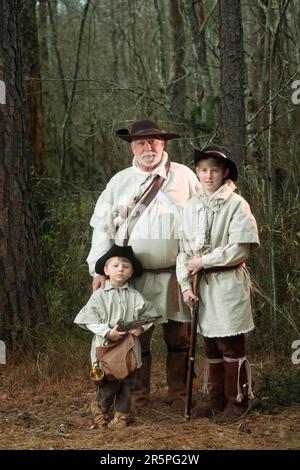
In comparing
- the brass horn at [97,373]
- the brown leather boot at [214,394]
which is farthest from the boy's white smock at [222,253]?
the brass horn at [97,373]

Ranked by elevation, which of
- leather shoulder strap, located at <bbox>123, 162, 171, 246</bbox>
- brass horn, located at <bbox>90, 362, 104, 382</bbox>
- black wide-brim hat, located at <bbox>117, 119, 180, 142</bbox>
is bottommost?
brass horn, located at <bbox>90, 362, 104, 382</bbox>

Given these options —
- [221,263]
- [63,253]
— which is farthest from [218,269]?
[63,253]

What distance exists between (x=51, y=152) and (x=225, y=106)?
19.5 ft

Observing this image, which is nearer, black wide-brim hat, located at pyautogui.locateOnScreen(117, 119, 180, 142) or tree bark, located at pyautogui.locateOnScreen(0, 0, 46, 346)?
black wide-brim hat, located at pyautogui.locateOnScreen(117, 119, 180, 142)

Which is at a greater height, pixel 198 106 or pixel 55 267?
pixel 198 106

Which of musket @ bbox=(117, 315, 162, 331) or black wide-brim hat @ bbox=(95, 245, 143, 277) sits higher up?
black wide-brim hat @ bbox=(95, 245, 143, 277)

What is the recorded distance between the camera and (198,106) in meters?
8.48

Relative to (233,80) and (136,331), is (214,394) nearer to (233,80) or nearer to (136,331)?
(136,331)

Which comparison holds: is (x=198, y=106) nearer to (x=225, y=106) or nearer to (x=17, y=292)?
(x=225, y=106)

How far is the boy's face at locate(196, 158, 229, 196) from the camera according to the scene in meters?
5.08

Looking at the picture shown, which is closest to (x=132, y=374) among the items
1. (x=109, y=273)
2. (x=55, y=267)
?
(x=109, y=273)

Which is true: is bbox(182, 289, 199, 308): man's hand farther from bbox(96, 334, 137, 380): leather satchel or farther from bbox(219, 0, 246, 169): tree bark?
bbox(219, 0, 246, 169): tree bark

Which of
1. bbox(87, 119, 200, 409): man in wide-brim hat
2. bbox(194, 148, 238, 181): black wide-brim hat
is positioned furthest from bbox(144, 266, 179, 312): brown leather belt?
bbox(194, 148, 238, 181): black wide-brim hat

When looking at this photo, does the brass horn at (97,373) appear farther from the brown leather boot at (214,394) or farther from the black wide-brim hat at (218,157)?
the black wide-brim hat at (218,157)
